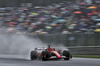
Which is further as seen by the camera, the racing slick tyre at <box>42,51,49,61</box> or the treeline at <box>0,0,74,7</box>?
the treeline at <box>0,0,74,7</box>

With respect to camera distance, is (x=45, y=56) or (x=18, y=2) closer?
(x=45, y=56)

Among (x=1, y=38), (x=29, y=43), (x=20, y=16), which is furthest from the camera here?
(x=20, y=16)

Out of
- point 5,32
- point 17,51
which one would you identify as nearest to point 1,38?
point 5,32

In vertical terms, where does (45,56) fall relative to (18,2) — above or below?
below

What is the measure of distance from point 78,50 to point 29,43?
9.74 feet

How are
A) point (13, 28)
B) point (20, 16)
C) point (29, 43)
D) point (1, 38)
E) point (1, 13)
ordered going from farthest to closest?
point (1, 13) < point (20, 16) < point (13, 28) < point (1, 38) < point (29, 43)

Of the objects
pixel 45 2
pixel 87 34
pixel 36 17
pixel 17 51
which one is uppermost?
pixel 45 2

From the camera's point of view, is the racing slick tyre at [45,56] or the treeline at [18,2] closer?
the racing slick tyre at [45,56]

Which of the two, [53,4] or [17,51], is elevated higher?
[53,4]

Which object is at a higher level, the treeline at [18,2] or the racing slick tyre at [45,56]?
the treeline at [18,2]

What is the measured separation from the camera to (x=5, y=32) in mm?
16516

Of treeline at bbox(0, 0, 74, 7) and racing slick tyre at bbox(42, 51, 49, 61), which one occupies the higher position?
treeline at bbox(0, 0, 74, 7)

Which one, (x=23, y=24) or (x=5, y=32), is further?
(x=23, y=24)

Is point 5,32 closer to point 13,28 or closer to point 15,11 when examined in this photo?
point 13,28
